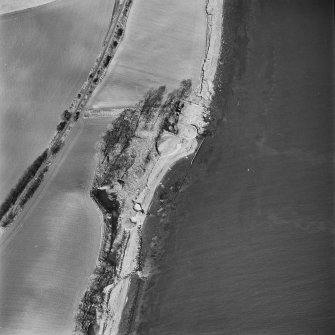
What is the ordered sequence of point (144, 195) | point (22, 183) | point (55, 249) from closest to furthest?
point (55, 249) < point (22, 183) < point (144, 195)

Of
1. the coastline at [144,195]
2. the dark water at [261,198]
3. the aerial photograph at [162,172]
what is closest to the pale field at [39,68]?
the aerial photograph at [162,172]

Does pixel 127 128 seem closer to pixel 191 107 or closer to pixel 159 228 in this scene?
pixel 191 107

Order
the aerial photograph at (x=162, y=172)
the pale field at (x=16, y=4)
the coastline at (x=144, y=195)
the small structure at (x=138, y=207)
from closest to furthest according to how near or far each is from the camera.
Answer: the aerial photograph at (x=162, y=172) < the coastline at (x=144, y=195) < the pale field at (x=16, y=4) < the small structure at (x=138, y=207)

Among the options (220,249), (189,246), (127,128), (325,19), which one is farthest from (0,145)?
(325,19)

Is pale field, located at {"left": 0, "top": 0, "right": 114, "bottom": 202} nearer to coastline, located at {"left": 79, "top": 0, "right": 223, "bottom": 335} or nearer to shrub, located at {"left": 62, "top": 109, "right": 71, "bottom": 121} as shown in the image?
shrub, located at {"left": 62, "top": 109, "right": 71, "bottom": 121}

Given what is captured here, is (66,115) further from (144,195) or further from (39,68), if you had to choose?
(144,195)

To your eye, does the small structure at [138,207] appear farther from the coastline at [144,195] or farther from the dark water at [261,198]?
the dark water at [261,198]

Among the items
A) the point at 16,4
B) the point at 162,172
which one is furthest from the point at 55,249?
the point at 16,4
